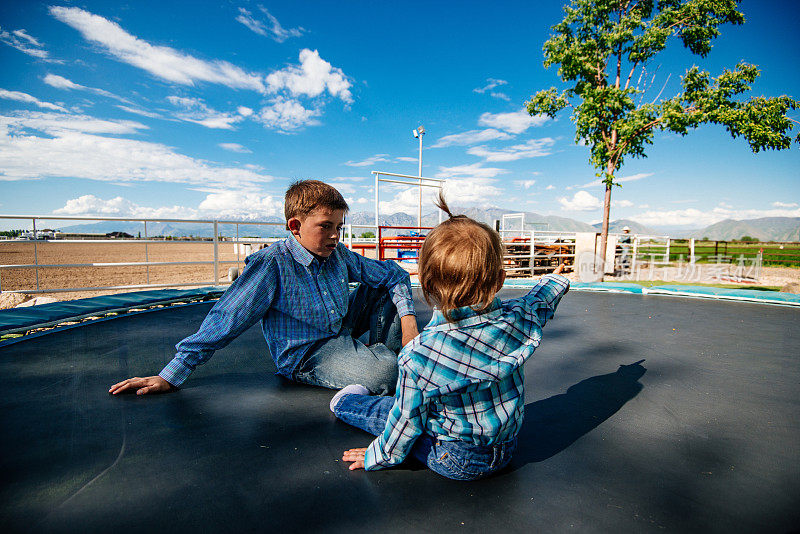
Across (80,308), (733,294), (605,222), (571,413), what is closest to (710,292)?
(733,294)

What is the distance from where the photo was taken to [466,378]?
0.61 metres

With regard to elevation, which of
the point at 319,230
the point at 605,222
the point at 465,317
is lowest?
the point at 465,317

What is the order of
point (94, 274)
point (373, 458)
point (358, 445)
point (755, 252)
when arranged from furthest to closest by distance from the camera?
point (755, 252) < point (94, 274) < point (358, 445) < point (373, 458)

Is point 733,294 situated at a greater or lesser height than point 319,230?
lesser

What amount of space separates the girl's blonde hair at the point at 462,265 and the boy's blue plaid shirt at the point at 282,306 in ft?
1.75

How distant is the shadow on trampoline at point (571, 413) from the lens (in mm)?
828

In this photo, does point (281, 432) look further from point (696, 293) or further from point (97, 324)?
point (696, 293)

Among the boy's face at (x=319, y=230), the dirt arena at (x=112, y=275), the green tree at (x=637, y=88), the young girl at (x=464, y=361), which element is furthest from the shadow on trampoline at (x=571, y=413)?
the green tree at (x=637, y=88)

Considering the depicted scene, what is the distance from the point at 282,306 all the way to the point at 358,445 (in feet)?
1.45

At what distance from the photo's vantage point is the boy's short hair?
108cm

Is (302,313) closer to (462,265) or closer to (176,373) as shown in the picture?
(176,373)

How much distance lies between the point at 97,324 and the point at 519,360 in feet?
7.25

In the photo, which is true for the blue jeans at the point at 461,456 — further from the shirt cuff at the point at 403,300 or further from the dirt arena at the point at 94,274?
the dirt arena at the point at 94,274

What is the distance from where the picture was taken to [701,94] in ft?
15.3
